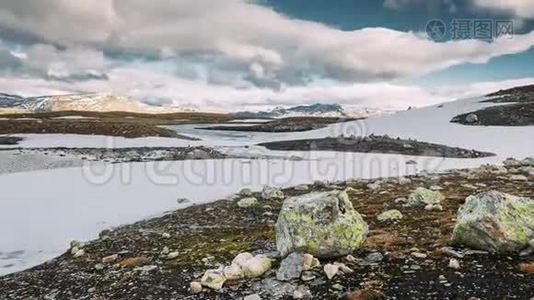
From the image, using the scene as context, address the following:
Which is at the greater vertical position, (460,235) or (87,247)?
(460,235)

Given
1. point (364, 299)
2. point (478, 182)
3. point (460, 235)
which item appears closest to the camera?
point (364, 299)

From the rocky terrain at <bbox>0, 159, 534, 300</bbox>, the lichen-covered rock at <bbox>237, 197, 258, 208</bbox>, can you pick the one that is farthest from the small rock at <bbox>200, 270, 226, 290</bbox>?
the lichen-covered rock at <bbox>237, 197, 258, 208</bbox>

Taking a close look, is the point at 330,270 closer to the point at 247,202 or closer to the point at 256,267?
the point at 256,267

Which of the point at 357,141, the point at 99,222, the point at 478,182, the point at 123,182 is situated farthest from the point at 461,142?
the point at 99,222

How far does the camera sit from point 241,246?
13477mm

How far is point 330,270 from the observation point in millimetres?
10188

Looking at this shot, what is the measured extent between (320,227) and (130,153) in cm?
3517

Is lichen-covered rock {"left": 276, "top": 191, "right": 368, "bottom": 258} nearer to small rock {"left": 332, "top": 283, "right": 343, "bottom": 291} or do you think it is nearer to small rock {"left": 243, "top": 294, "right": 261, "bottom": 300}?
small rock {"left": 332, "top": 283, "right": 343, "bottom": 291}

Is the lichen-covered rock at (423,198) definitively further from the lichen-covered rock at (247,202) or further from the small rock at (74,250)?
the small rock at (74,250)

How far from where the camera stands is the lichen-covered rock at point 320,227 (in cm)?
1112

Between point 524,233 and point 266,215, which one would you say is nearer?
point 524,233

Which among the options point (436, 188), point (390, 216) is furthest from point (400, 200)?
point (436, 188)

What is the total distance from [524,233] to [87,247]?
1187 cm

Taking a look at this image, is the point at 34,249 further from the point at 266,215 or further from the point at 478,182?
the point at 478,182
